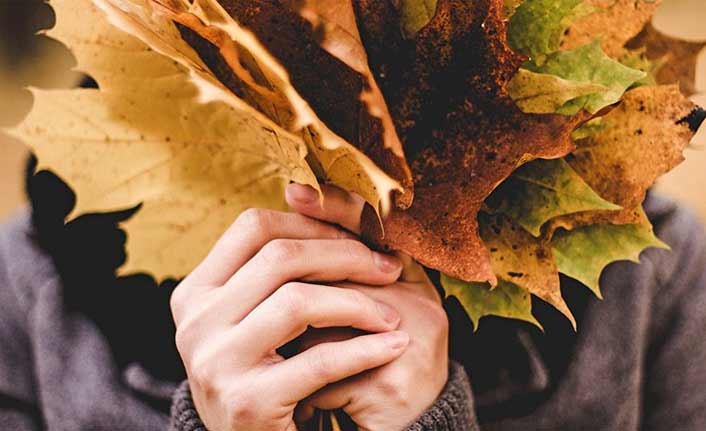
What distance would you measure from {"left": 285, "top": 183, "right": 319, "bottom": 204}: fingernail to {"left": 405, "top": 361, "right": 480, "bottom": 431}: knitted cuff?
25 centimetres

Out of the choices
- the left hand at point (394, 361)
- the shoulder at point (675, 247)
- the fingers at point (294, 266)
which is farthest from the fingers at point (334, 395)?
the shoulder at point (675, 247)

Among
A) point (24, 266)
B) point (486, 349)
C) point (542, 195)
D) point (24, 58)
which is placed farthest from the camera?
point (24, 58)

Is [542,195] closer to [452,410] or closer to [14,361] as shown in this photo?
[452,410]

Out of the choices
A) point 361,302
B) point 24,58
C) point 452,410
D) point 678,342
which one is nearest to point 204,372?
point 361,302

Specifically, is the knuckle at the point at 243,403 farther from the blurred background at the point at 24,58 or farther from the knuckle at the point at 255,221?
the blurred background at the point at 24,58

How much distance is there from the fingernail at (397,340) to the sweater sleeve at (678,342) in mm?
599

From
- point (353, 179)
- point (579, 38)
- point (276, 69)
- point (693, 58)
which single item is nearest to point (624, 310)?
point (693, 58)

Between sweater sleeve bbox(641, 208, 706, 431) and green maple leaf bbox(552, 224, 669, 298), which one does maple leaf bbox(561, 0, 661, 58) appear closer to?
green maple leaf bbox(552, 224, 669, 298)

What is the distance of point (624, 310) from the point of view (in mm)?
1066

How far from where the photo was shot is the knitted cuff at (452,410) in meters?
0.72

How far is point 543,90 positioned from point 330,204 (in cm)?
20

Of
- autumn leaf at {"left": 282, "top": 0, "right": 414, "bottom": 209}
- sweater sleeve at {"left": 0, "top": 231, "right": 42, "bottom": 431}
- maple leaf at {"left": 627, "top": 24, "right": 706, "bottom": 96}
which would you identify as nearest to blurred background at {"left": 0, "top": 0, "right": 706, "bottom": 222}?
sweater sleeve at {"left": 0, "top": 231, "right": 42, "bottom": 431}

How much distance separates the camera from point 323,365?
0.63 m

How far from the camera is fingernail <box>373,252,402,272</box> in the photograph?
65 cm
